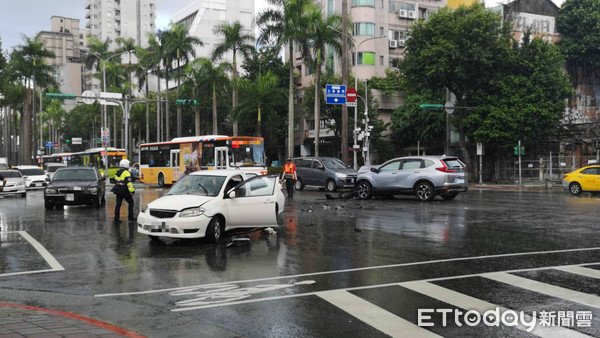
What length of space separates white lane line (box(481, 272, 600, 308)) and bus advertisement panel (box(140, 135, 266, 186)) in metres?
23.2

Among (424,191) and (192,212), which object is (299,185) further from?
(192,212)

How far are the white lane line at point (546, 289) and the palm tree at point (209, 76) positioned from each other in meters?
48.0

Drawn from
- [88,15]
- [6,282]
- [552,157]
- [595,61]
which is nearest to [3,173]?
[6,282]

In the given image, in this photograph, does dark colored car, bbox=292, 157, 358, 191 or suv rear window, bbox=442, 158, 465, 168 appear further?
dark colored car, bbox=292, 157, 358, 191

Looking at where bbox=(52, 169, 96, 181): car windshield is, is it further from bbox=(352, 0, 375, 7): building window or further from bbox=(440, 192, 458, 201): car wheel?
bbox=(352, 0, 375, 7): building window

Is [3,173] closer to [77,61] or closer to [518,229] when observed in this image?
[518,229]

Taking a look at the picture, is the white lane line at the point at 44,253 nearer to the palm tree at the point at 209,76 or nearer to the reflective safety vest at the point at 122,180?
the reflective safety vest at the point at 122,180

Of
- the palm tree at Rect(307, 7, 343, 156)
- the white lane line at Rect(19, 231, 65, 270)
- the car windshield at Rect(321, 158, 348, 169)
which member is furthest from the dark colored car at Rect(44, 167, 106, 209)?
the palm tree at Rect(307, 7, 343, 156)

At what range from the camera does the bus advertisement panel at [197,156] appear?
32.2 metres

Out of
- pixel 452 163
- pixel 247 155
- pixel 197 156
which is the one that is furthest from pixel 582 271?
pixel 197 156

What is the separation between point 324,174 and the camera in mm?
28438

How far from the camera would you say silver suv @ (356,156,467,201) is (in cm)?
2145

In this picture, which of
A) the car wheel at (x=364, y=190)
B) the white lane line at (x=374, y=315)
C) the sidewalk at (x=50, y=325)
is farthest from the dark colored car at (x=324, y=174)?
the sidewalk at (x=50, y=325)

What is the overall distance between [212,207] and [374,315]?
604 centimetres
